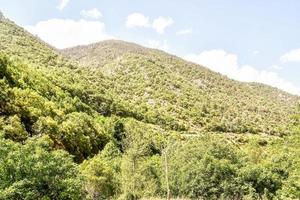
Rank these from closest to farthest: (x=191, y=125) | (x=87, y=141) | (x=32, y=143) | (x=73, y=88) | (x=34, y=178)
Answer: (x=34, y=178) → (x=32, y=143) → (x=87, y=141) → (x=73, y=88) → (x=191, y=125)

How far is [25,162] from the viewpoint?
2836 centimetres

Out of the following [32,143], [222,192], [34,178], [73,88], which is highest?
[73,88]

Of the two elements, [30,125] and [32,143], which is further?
[30,125]

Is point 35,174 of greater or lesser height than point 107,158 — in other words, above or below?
above

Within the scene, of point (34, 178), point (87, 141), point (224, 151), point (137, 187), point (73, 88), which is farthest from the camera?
point (73, 88)

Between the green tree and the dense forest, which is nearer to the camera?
the green tree

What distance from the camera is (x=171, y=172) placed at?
57.4 meters

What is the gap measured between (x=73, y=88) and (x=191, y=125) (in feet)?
217

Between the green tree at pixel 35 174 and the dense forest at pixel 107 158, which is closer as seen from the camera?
the green tree at pixel 35 174

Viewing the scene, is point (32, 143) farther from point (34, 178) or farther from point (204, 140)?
point (204, 140)

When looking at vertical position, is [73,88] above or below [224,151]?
above

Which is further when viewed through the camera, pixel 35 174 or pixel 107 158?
pixel 107 158

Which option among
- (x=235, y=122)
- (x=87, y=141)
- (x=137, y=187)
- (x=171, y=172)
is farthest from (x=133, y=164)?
(x=235, y=122)

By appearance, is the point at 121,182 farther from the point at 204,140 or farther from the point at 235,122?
the point at 235,122
